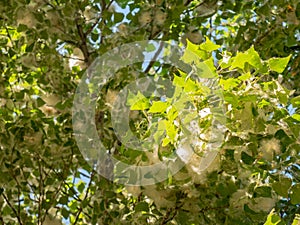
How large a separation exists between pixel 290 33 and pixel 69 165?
1199mm

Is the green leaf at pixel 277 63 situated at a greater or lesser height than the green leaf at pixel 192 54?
lesser

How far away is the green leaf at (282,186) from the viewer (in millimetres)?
1600

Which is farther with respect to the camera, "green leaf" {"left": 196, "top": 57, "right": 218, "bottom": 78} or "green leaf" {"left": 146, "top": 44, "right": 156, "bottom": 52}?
"green leaf" {"left": 146, "top": 44, "right": 156, "bottom": 52}

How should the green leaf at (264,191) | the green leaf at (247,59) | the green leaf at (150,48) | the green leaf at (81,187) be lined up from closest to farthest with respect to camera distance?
the green leaf at (247,59)
the green leaf at (264,191)
the green leaf at (150,48)
the green leaf at (81,187)

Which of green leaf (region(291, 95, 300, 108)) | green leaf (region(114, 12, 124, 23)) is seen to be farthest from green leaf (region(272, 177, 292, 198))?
green leaf (region(114, 12, 124, 23))

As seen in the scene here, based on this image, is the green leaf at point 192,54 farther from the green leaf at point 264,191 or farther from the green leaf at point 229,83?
the green leaf at point 264,191

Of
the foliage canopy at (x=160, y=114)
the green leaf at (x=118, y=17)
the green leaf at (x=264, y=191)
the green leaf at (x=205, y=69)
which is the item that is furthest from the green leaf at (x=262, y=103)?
the green leaf at (x=118, y=17)

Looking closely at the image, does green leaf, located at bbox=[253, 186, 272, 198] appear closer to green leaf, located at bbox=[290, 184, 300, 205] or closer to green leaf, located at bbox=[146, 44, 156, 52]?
green leaf, located at bbox=[290, 184, 300, 205]

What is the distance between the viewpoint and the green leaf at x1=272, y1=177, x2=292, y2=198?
1.60 metres

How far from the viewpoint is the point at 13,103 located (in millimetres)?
2842

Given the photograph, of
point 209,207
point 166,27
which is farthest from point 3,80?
point 209,207

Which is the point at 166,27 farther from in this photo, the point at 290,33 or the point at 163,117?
the point at 163,117

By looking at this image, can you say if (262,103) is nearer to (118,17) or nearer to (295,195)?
(295,195)

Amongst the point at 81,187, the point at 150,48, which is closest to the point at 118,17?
the point at 150,48
